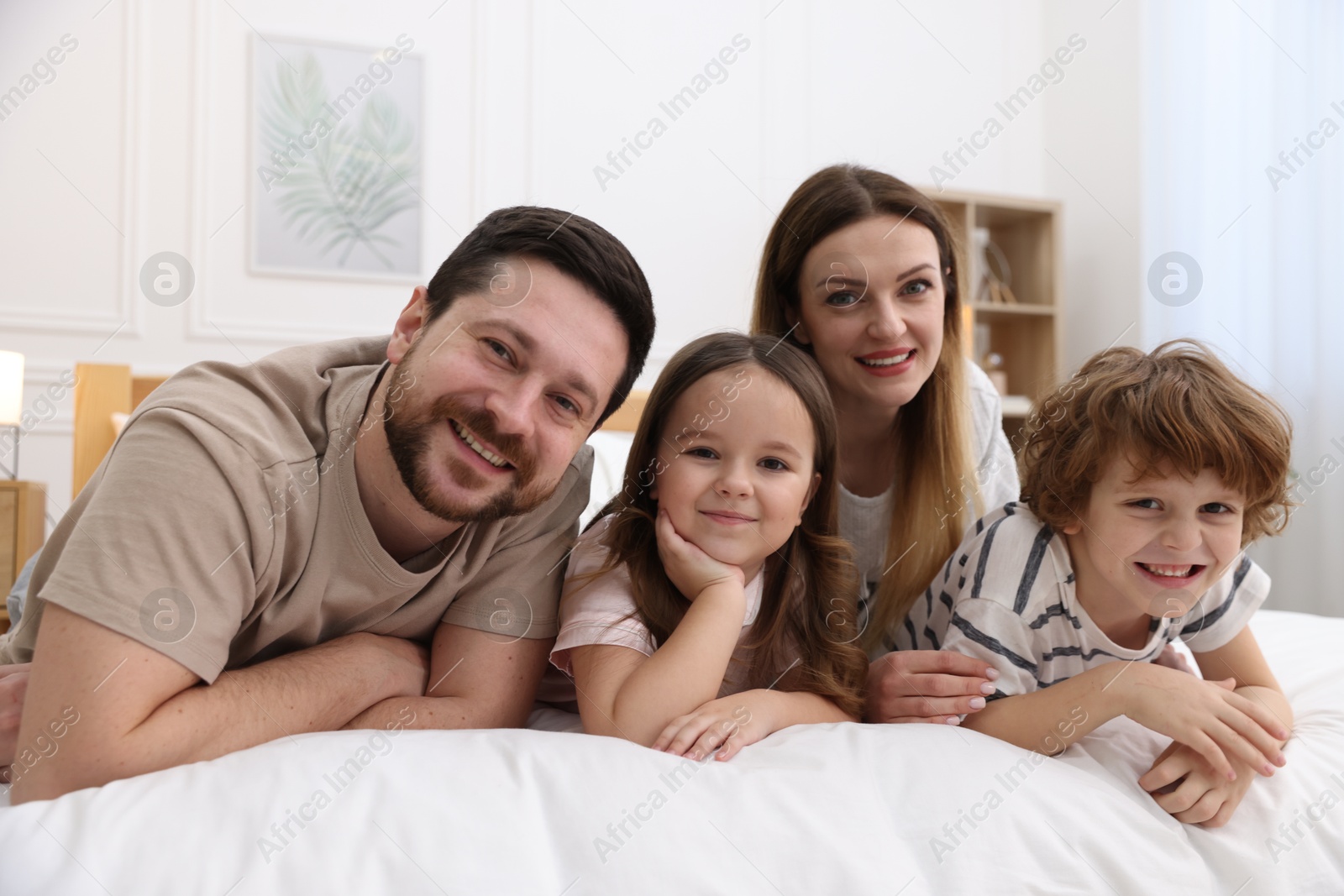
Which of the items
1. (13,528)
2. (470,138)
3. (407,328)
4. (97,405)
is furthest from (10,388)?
(407,328)

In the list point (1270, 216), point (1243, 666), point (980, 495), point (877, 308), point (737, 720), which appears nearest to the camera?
point (737, 720)

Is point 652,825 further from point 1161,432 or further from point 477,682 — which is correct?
point 1161,432

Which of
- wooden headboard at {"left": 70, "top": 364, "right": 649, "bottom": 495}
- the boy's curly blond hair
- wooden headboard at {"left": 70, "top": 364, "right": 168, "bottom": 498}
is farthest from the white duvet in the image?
wooden headboard at {"left": 70, "top": 364, "right": 168, "bottom": 498}

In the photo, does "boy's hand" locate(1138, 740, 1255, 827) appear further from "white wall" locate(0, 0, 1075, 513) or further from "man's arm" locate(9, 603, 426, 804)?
"white wall" locate(0, 0, 1075, 513)

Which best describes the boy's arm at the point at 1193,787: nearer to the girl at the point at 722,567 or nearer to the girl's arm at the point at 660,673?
the girl at the point at 722,567

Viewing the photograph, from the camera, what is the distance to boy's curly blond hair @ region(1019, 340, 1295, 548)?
1.13 metres

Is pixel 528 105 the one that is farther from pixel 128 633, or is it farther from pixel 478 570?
pixel 128 633

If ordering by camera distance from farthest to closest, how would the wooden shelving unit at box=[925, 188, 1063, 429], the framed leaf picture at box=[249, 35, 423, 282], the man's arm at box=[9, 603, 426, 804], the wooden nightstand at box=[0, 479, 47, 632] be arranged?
the wooden shelving unit at box=[925, 188, 1063, 429], the framed leaf picture at box=[249, 35, 423, 282], the wooden nightstand at box=[0, 479, 47, 632], the man's arm at box=[9, 603, 426, 804]

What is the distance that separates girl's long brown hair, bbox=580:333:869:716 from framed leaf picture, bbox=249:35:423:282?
203cm

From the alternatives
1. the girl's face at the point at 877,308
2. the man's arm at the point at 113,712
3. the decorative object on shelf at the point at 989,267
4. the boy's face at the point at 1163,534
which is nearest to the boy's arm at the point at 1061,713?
the boy's face at the point at 1163,534

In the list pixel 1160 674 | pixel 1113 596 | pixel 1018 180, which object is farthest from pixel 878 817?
pixel 1018 180

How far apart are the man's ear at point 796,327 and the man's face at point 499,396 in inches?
20.0

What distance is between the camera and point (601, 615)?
3.74ft

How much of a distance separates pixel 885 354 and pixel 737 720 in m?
0.65
